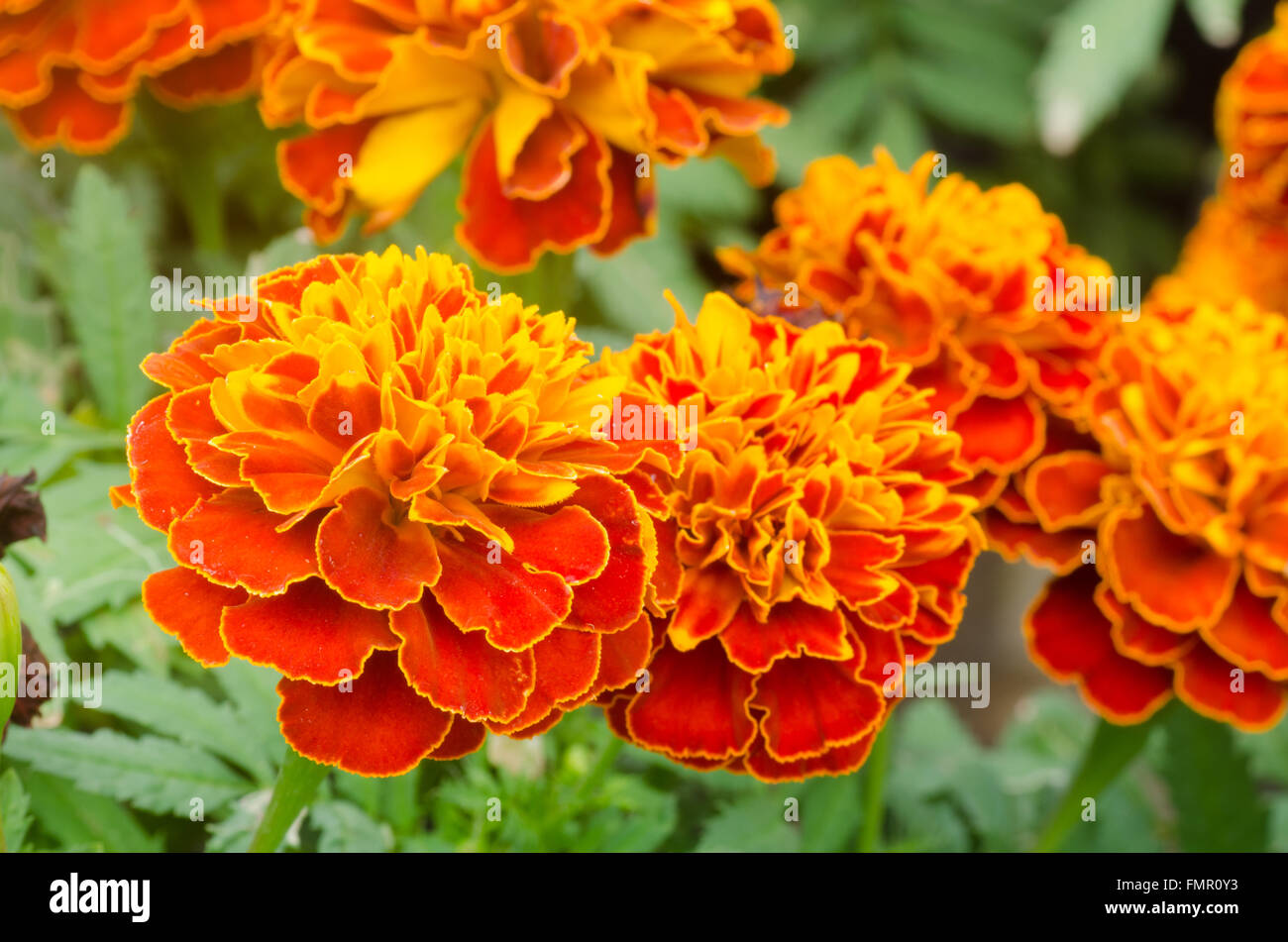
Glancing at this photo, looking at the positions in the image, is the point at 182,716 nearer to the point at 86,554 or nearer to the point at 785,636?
the point at 86,554

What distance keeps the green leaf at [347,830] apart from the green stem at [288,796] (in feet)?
0.26

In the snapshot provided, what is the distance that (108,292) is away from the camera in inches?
25.5

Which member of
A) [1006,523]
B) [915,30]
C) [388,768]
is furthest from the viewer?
[915,30]

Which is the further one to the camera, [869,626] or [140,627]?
[140,627]

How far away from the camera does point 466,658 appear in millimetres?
366

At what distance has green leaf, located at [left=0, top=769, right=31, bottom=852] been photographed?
1.49 feet

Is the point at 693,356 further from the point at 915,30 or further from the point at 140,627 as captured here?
the point at 915,30

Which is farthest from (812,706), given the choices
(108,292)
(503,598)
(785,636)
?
(108,292)

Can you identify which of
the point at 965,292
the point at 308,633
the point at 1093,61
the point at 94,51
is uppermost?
the point at 1093,61

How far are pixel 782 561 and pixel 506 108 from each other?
243mm

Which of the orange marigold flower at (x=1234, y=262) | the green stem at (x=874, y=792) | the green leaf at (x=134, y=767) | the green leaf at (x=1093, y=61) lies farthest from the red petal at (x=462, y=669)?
the green leaf at (x=1093, y=61)

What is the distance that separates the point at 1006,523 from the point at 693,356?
0.19 meters
